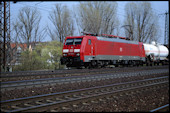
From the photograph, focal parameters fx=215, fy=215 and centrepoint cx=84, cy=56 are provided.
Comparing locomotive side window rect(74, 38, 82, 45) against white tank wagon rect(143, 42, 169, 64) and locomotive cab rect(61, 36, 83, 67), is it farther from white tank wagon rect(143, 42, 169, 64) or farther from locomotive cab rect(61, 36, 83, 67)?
white tank wagon rect(143, 42, 169, 64)

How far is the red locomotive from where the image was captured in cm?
1881

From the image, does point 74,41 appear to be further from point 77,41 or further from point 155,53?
point 155,53

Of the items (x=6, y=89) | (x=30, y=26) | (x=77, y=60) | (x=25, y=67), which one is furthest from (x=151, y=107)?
(x=30, y=26)

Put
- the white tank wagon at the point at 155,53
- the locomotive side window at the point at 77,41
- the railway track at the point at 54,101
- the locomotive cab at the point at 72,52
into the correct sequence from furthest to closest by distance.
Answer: the white tank wagon at the point at 155,53
the locomotive side window at the point at 77,41
the locomotive cab at the point at 72,52
the railway track at the point at 54,101

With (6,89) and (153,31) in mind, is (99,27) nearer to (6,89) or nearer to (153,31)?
(153,31)

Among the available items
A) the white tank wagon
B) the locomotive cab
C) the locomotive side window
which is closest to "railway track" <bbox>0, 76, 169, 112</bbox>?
the locomotive cab

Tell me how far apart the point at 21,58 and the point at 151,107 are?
58.8 ft

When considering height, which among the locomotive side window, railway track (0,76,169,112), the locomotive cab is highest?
the locomotive side window

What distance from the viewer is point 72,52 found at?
19.0 meters

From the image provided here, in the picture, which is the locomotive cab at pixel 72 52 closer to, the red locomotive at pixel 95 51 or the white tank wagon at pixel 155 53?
the red locomotive at pixel 95 51

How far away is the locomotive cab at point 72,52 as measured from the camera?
738 inches

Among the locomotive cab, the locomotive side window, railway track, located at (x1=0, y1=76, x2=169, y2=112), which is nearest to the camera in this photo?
railway track, located at (x1=0, y1=76, x2=169, y2=112)

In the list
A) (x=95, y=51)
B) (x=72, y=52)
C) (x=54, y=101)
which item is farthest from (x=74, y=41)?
(x=54, y=101)

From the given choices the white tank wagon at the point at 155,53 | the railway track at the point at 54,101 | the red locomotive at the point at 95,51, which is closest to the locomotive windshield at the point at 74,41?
the red locomotive at the point at 95,51
